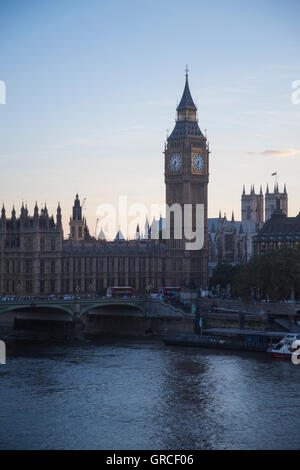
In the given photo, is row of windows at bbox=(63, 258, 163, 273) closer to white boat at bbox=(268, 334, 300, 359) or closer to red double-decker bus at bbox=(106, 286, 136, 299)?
red double-decker bus at bbox=(106, 286, 136, 299)

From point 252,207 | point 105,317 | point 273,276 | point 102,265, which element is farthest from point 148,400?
point 252,207

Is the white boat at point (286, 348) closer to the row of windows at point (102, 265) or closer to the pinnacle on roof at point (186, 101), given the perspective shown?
the row of windows at point (102, 265)

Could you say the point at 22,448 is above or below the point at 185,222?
below

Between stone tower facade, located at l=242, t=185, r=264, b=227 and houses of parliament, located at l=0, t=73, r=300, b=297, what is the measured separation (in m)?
61.1

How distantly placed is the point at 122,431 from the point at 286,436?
8154 millimetres

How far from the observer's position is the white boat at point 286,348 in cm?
6244

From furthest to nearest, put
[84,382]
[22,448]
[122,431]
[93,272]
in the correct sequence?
[93,272], [84,382], [122,431], [22,448]

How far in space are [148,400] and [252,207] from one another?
127 metres

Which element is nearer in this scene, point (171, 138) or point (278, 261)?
point (278, 261)

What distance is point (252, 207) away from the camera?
173 m

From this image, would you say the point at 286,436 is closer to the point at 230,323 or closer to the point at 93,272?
the point at 230,323

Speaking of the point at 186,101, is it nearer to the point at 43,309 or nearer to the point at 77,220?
the point at 77,220

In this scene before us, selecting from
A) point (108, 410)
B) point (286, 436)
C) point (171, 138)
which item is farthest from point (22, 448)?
point (171, 138)

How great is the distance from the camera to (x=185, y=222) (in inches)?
4345
